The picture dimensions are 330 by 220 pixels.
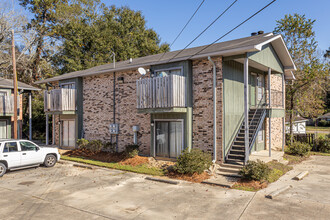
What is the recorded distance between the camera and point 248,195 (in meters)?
8.10

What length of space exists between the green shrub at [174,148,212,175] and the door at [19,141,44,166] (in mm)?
6749

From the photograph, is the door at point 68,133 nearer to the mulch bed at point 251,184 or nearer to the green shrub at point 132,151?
the green shrub at point 132,151

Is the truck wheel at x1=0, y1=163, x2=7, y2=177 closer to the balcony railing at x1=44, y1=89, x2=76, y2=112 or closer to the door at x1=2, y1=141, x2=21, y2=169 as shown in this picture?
the door at x1=2, y1=141, x2=21, y2=169

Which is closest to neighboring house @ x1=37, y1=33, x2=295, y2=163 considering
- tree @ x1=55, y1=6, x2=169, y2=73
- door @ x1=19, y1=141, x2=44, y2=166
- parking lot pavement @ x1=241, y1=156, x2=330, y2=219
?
parking lot pavement @ x1=241, y1=156, x2=330, y2=219

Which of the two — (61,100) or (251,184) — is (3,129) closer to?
(61,100)

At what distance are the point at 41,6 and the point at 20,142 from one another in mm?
27766

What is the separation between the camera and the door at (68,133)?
17.7 m

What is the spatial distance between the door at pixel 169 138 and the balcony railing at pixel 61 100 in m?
7.26

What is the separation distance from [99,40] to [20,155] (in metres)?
24.0

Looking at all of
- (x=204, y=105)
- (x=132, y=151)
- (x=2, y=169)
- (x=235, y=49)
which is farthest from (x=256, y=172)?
(x=2, y=169)

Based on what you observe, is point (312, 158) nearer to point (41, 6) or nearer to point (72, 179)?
point (72, 179)

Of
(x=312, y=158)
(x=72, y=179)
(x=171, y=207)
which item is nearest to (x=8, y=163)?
(x=72, y=179)

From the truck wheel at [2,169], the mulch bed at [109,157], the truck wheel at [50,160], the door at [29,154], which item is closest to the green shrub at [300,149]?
the mulch bed at [109,157]

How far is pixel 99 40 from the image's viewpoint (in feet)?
107
